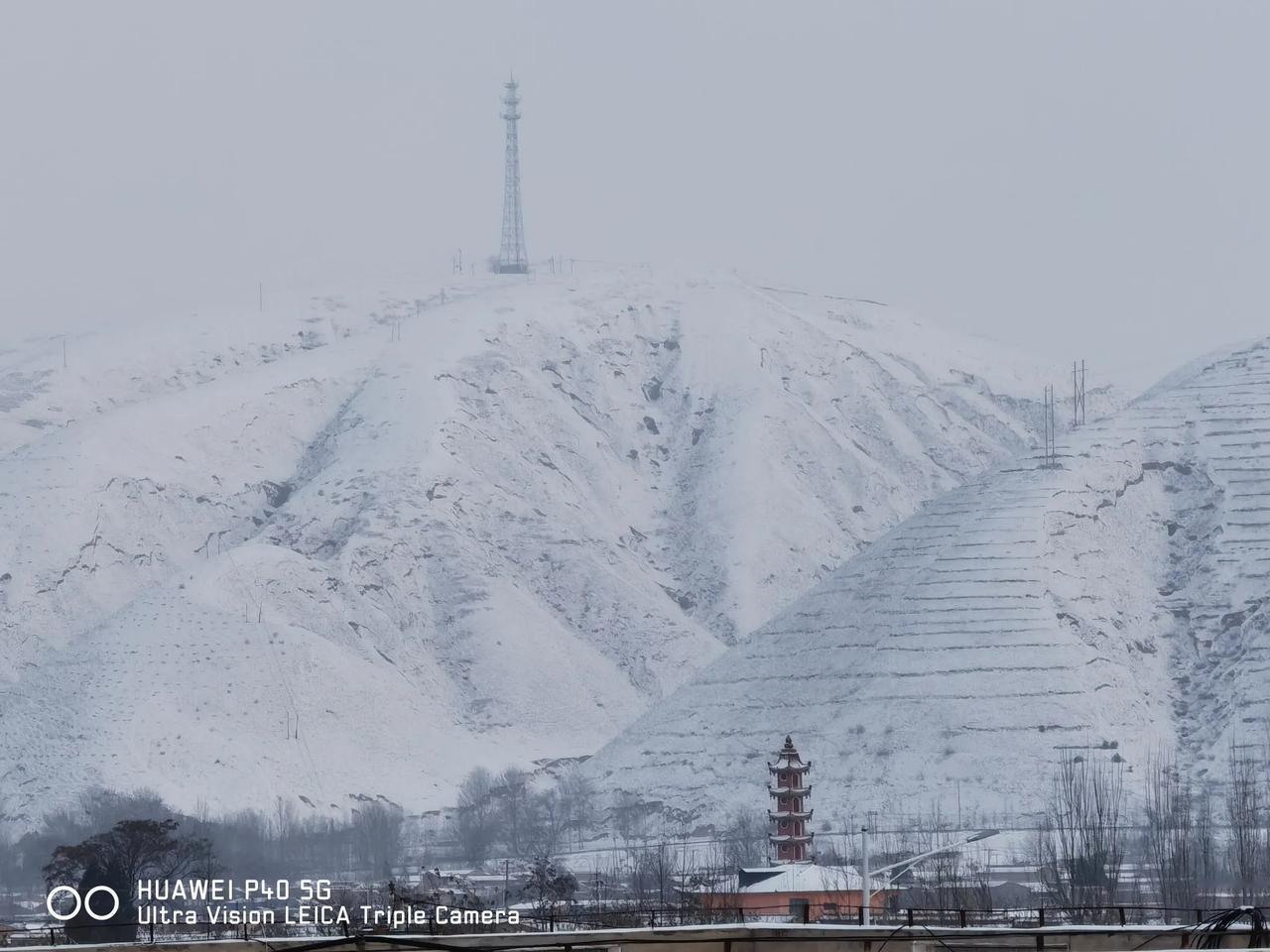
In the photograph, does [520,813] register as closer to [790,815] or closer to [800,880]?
[790,815]

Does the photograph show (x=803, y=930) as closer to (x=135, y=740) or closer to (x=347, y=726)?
(x=135, y=740)

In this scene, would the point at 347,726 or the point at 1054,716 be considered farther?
the point at 347,726

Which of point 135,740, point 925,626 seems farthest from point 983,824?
point 135,740

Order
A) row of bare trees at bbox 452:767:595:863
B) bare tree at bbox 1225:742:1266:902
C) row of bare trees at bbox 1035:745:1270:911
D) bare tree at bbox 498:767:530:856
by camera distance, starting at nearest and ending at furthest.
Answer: row of bare trees at bbox 1035:745:1270:911 → bare tree at bbox 1225:742:1266:902 → row of bare trees at bbox 452:767:595:863 → bare tree at bbox 498:767:530:856

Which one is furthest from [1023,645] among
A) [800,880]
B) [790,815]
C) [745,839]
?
[800,880]

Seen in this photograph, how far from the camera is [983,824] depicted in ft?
490

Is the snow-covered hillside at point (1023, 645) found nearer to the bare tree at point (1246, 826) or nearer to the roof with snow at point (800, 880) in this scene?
the bare tree at point (1246, 826)

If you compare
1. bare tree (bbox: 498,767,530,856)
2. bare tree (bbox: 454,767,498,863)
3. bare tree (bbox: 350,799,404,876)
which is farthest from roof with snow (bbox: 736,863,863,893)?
bare tree (bbox: 498,767,530,856)

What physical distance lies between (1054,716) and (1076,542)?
73.6ft

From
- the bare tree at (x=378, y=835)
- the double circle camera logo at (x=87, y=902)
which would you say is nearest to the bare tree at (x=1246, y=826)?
the bare tree at (x=378, y=835)

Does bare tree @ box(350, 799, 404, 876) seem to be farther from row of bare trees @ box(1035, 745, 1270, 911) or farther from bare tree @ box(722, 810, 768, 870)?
row of bare trees @ box(1035, 745, 1270, 911)

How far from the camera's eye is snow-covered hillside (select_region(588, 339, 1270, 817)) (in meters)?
161

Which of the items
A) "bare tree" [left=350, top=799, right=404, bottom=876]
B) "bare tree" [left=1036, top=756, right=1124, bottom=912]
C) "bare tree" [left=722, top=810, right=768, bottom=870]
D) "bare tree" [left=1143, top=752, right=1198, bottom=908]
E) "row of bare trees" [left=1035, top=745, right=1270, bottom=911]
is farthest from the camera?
"bare tree" [left=350, top=799, right=404, bottom=876]

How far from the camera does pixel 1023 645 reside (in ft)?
554
